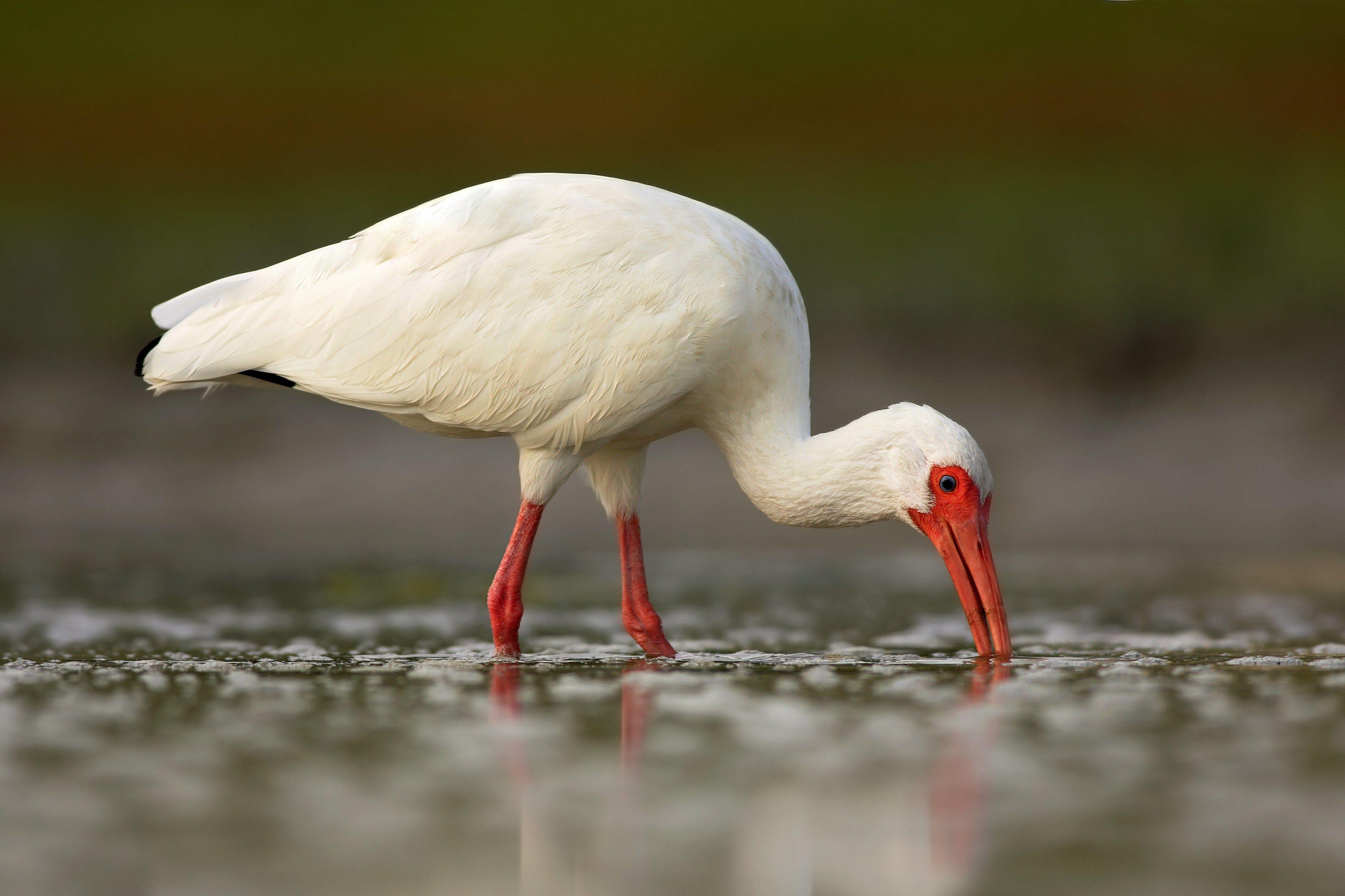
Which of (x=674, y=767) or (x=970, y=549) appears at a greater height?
(x=970, y=549)

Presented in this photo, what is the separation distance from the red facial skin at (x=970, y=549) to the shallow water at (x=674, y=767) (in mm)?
306

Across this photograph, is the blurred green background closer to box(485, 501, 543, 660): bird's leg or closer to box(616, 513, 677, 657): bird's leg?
box(616, 513, 677, 657): bird's leg

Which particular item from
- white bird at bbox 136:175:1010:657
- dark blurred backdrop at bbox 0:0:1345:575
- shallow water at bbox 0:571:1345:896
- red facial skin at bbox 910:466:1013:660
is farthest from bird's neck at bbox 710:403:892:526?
dark blurred backdrop at bbox 0:0:1345:575

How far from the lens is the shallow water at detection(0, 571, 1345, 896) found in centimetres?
297

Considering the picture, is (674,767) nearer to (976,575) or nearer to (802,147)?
(976,575)

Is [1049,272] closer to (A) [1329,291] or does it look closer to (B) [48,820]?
(A) [1329,291]

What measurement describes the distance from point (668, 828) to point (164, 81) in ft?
45.0

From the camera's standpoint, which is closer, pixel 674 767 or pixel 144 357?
pixel 674 767

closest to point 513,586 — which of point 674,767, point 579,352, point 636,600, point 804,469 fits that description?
point 636,600

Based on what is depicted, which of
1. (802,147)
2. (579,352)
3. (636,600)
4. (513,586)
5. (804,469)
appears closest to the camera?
(579,352)

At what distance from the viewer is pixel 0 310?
13.9 metres

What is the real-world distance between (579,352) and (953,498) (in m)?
1.60

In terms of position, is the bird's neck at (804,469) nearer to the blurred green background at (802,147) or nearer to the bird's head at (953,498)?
the bird's head at (953,498)

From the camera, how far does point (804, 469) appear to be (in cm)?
638
